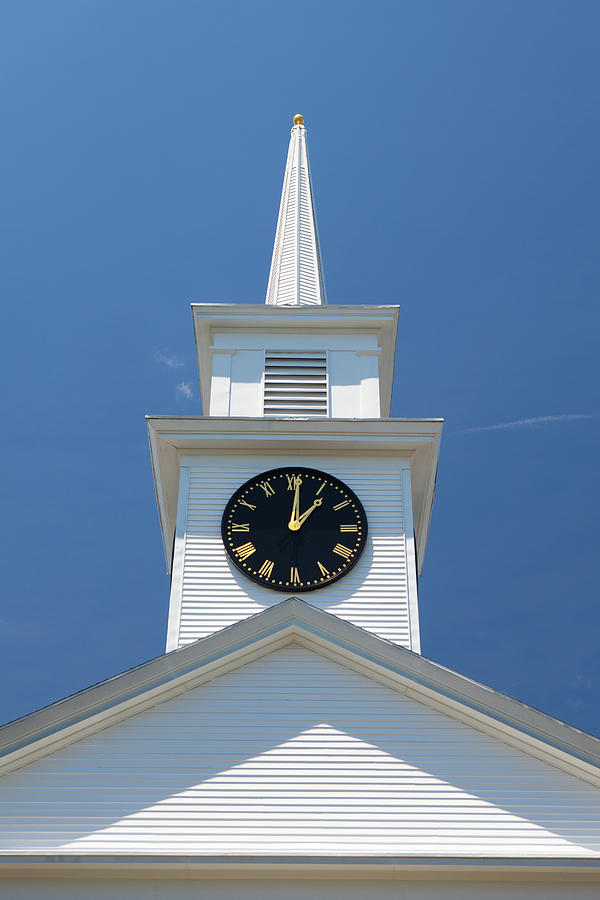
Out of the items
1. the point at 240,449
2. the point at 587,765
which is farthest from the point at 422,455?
the point at 587,765

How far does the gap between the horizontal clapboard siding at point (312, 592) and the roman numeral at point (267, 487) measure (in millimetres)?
349

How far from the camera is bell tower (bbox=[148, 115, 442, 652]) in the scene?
14.7m

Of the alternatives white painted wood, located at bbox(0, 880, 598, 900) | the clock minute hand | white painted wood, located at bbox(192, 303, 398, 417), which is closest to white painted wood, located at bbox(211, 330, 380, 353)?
white painted wood, located at bbox(192, 303, 398, 417)

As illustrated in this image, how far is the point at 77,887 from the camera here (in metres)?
9.45

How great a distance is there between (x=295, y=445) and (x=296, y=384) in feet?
6.47

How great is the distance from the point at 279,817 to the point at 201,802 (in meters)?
0.71

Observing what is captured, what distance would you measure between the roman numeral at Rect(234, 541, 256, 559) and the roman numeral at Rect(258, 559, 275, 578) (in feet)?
0.86

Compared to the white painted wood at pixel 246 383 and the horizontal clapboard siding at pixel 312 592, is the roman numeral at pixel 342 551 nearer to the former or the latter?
the horizontal clapboard siding at pixel 312 592

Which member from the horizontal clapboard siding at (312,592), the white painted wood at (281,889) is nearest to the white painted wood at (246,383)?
the horizontal clapboard siding at (312,592)

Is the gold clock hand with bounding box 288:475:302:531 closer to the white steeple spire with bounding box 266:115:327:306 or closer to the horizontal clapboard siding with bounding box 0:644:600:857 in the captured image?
the horizontal clapboard siding with bounding box 0:644:600:857

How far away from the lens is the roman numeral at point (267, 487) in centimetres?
1589

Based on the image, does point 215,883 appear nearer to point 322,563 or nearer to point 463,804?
point 463,804

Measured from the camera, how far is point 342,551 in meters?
15.1

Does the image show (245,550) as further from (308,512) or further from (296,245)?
(296,245)
